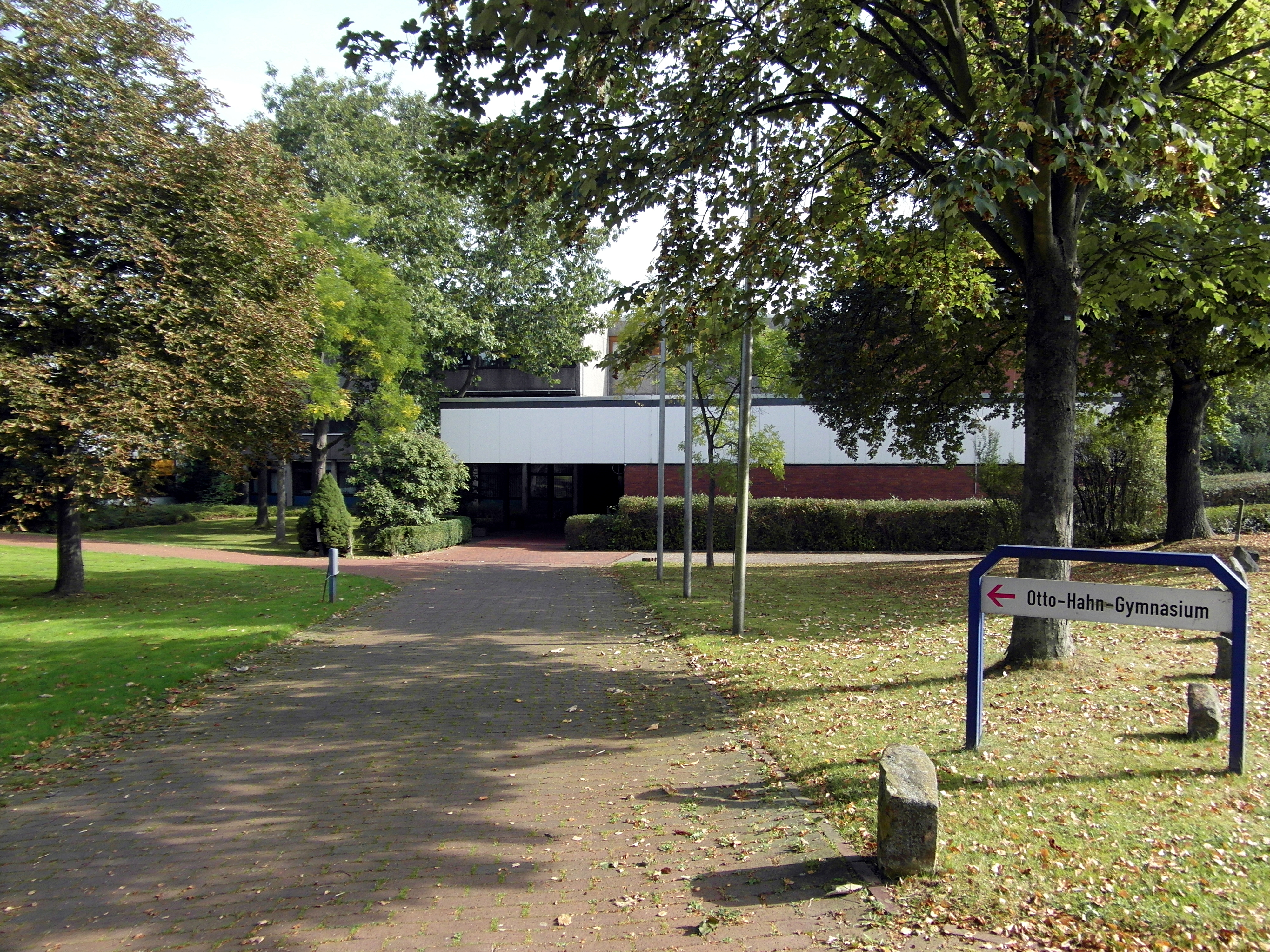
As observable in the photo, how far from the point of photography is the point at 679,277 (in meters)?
9.44

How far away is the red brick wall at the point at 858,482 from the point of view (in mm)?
27578

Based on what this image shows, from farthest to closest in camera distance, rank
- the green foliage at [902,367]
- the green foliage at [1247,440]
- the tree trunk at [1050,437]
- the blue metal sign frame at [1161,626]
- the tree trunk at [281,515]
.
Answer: the green foliage at [1247,440], the tree trunk at [281,515], the green foliage at [902,367], the tree trunk at [1050,437], the blue metal sign frame at [1161,626]

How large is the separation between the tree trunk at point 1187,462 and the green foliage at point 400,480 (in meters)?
18.4

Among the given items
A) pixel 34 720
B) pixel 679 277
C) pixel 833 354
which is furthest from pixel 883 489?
pixel 34 720

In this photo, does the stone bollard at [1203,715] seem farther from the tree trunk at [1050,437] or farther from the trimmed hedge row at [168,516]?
the trimmed hedge row at [168,516]

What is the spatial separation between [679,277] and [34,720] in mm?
7336

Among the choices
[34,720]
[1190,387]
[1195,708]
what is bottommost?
[34,720]

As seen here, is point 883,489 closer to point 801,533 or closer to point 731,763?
point 801,533

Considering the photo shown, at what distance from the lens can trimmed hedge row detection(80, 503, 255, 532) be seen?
102 feet

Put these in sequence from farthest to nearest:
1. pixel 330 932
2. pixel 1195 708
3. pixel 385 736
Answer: pixel 385 736 → pixel 1195 708 → pixel 330 932

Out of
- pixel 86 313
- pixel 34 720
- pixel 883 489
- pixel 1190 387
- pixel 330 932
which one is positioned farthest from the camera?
pixel 883 489

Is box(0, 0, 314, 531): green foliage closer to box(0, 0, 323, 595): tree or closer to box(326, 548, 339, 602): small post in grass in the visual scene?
box(0, 0, 323, 595): tree

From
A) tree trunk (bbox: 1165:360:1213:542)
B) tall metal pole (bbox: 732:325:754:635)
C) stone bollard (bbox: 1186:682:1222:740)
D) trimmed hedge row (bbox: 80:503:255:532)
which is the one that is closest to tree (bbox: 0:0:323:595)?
tall metal pole (bbox: 732:325:754:635)

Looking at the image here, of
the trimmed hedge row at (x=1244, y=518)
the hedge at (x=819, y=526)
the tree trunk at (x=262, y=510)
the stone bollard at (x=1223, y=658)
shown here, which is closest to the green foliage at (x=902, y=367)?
the hedge at (x=819, y=526)
